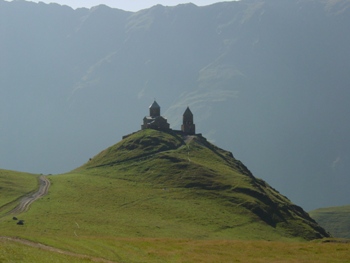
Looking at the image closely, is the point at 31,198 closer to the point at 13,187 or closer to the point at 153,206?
the point at 13,187

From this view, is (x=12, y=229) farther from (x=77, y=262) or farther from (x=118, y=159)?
(x=118, y=159)

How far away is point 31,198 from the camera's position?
3814 inches

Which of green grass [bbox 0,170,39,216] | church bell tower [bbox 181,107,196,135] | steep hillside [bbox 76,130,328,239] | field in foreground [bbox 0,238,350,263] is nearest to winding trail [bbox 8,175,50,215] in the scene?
green grass [bbox 0,170,39,216]

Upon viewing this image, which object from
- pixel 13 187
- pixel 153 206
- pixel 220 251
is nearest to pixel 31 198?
pixel 13 187

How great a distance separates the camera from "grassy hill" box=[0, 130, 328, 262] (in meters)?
69.0

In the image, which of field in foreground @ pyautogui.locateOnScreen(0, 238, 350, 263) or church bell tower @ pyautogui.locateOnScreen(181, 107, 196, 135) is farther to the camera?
church bell tower @ pyautogui.locateOnScreen(181, 107, 196, 135)

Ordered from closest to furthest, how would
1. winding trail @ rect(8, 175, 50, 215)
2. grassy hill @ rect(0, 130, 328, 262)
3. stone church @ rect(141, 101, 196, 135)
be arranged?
grassy hill @ rect(0, 130, 328, 262) → winding trail @ rect(8, 175, 50, 215) → stone church @ rect(141, 101, 196, 135)

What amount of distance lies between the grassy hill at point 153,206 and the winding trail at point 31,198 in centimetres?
149

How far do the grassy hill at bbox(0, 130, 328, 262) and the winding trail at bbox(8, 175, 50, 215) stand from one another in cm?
149

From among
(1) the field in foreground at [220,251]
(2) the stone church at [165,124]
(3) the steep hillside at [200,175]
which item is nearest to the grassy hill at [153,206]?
(3) the steep hillside at [200,175]

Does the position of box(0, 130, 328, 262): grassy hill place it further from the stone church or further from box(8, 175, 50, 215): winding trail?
the stone church

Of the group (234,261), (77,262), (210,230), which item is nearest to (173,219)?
(210,230)

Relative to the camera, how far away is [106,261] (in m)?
46.6

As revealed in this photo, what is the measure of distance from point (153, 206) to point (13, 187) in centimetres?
2547
